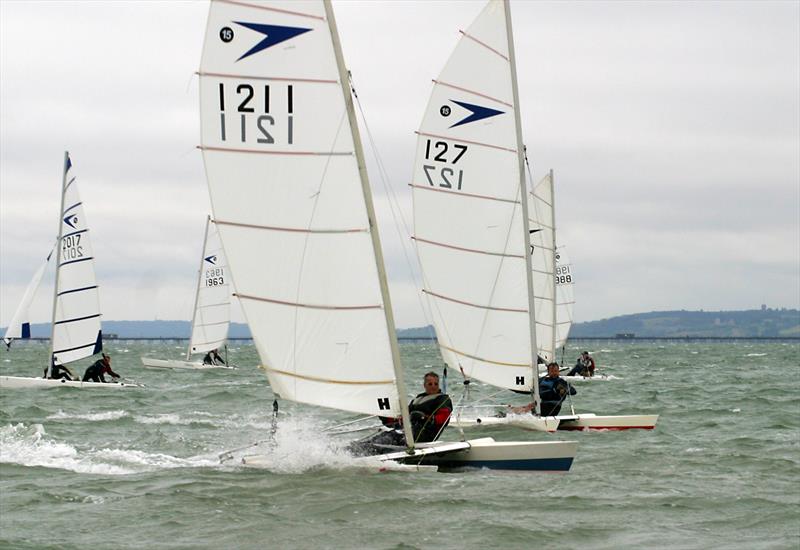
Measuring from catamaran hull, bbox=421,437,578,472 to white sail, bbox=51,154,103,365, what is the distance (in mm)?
23932

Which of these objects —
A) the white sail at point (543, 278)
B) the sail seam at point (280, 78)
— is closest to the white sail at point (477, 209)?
the sail seam at point (280, 78)

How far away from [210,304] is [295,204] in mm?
42158

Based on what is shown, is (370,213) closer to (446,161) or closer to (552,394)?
(446,161)

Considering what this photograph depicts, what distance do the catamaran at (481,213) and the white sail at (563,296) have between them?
93.9 feet

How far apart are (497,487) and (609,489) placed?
1.48 m

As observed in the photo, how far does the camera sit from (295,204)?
1392 cm

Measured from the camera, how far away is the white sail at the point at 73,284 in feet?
120

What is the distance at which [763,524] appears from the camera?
1272cm

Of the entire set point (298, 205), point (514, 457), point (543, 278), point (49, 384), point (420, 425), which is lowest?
point (514, 457)

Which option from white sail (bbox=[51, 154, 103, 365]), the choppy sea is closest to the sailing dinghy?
the choppy sea

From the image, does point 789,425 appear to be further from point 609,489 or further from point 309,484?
point 309,484

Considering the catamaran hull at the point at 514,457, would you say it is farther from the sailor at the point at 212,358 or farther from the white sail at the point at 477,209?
the sailor at the point at 212,358

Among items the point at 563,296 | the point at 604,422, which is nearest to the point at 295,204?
the point at 604,422

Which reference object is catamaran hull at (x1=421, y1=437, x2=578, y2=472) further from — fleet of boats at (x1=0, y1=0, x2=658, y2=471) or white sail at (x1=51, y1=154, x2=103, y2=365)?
white sail at (x1=51, y1=154, x2=103, y2=365)
